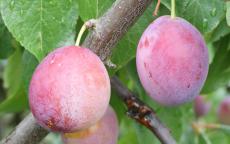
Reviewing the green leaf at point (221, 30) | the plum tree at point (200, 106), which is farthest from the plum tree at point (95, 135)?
the plum tree at point (200, 106)

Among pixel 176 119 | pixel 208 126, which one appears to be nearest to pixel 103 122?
pixel 176 119

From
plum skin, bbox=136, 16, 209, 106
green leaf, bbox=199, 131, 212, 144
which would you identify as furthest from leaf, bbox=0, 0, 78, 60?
green leaf, bbox=199, 131, 212, 144

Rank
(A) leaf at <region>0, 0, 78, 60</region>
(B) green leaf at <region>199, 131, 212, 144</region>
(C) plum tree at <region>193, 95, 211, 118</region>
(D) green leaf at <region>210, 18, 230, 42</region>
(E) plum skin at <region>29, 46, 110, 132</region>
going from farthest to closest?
(C) plum tree at <region>193, 95, 211, 118</region>, (B) green leaf at <region>199, 131, 212, 144</region>, (D) green leaf at <region>210, 18, 230, 42</region>, (A) leaf at <region>0, 0, 78, 60</region>, (E) plum skin at <region>29, 46, 110, 132</region>

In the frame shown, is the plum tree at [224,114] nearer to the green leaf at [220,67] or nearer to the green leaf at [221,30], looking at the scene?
the green leaf at [220,67]

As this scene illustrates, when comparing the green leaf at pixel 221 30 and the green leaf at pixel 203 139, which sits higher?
the green leaf at pixel 221 30

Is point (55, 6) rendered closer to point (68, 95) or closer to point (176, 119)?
point (68, 95)

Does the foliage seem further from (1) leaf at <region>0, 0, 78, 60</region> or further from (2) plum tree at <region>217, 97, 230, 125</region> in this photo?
(2) plum tree at <region>217, 97, 230, 125</region>
